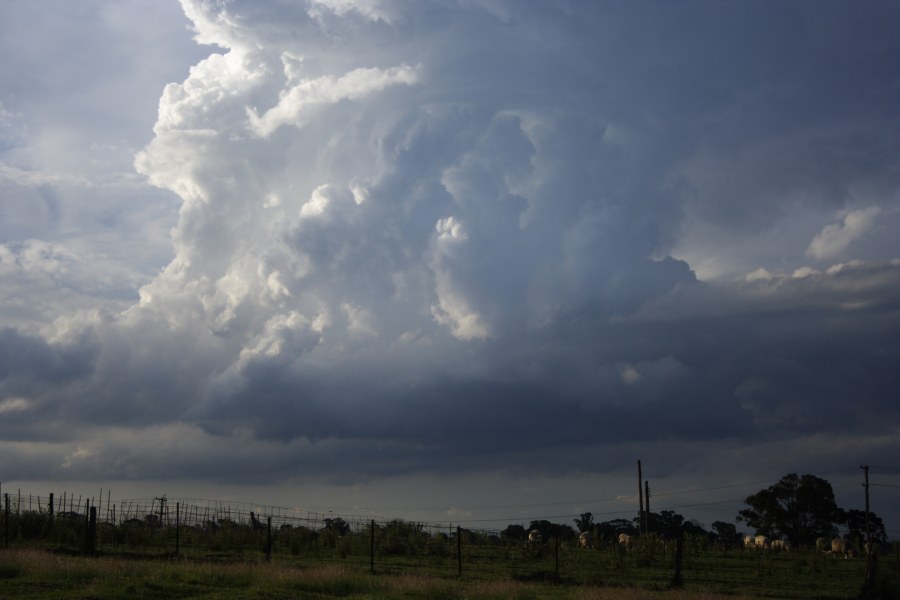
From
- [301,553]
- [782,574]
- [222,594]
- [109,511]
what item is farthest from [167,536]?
[782,574]

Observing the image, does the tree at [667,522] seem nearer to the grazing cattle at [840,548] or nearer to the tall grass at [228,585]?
the grazing cattle at [840,548]

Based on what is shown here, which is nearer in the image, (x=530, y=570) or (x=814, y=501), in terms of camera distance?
(x=530, y=570)

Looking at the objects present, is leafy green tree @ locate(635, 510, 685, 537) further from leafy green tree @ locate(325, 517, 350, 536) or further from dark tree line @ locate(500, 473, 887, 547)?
leafy green tree @ locate(325, 517, 350, 536)

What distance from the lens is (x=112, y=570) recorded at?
28688mm

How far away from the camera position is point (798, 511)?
93188 mm

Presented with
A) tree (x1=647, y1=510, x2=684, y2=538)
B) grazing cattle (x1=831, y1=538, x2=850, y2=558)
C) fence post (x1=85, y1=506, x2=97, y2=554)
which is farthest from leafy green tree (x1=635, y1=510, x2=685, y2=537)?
fence post (x1=85, y1=506, x2=97, y2=554)

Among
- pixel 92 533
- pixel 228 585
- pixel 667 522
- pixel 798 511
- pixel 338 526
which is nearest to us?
pixel 228 585

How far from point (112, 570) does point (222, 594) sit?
490cm

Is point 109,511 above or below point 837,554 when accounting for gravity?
above

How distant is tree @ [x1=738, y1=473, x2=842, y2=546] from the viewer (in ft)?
303

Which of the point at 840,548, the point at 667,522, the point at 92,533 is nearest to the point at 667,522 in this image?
the point at 667,522

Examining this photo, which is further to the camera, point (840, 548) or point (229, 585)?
point (840, 548)

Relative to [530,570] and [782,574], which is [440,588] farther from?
[782,574]

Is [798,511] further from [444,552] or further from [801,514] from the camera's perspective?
[444,552]
